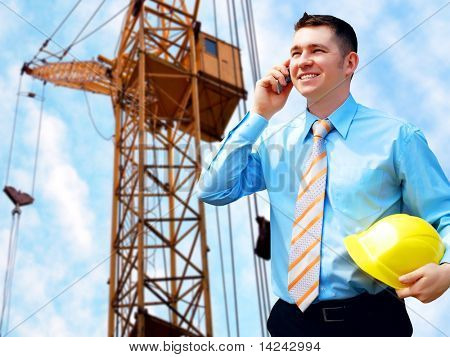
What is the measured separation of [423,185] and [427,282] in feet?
1.02

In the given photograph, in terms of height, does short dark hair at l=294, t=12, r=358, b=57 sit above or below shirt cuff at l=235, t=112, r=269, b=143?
above

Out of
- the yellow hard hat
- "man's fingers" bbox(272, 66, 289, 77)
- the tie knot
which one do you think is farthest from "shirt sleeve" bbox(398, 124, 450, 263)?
"man's fingers" bbox(272, 66, 289, 77)

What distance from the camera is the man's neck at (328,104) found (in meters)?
2.04

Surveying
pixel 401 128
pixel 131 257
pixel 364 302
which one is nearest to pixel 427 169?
pixel 401 128

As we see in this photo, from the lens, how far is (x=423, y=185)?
1812 mm

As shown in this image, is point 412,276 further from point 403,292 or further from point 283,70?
point 283,70

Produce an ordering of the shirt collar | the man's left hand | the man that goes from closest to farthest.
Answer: the man's left hand < the man < the shirt collar

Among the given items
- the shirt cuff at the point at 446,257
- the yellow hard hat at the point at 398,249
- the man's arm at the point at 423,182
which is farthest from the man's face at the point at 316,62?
the shirt cuff at the point at 446,257

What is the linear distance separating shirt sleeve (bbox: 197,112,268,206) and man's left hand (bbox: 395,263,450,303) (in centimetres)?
62

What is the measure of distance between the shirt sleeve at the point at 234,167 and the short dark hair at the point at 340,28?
0.32 m

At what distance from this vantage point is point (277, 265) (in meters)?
1.89

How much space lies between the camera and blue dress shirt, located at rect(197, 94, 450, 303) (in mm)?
1803

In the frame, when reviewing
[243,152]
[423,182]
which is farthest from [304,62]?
[423,182]

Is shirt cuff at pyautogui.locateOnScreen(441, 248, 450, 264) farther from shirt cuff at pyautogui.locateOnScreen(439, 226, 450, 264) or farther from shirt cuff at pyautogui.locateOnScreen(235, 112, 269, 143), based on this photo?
shirt cuff at pyautogui.locateOnScreen(235, 112, 269, 143)
